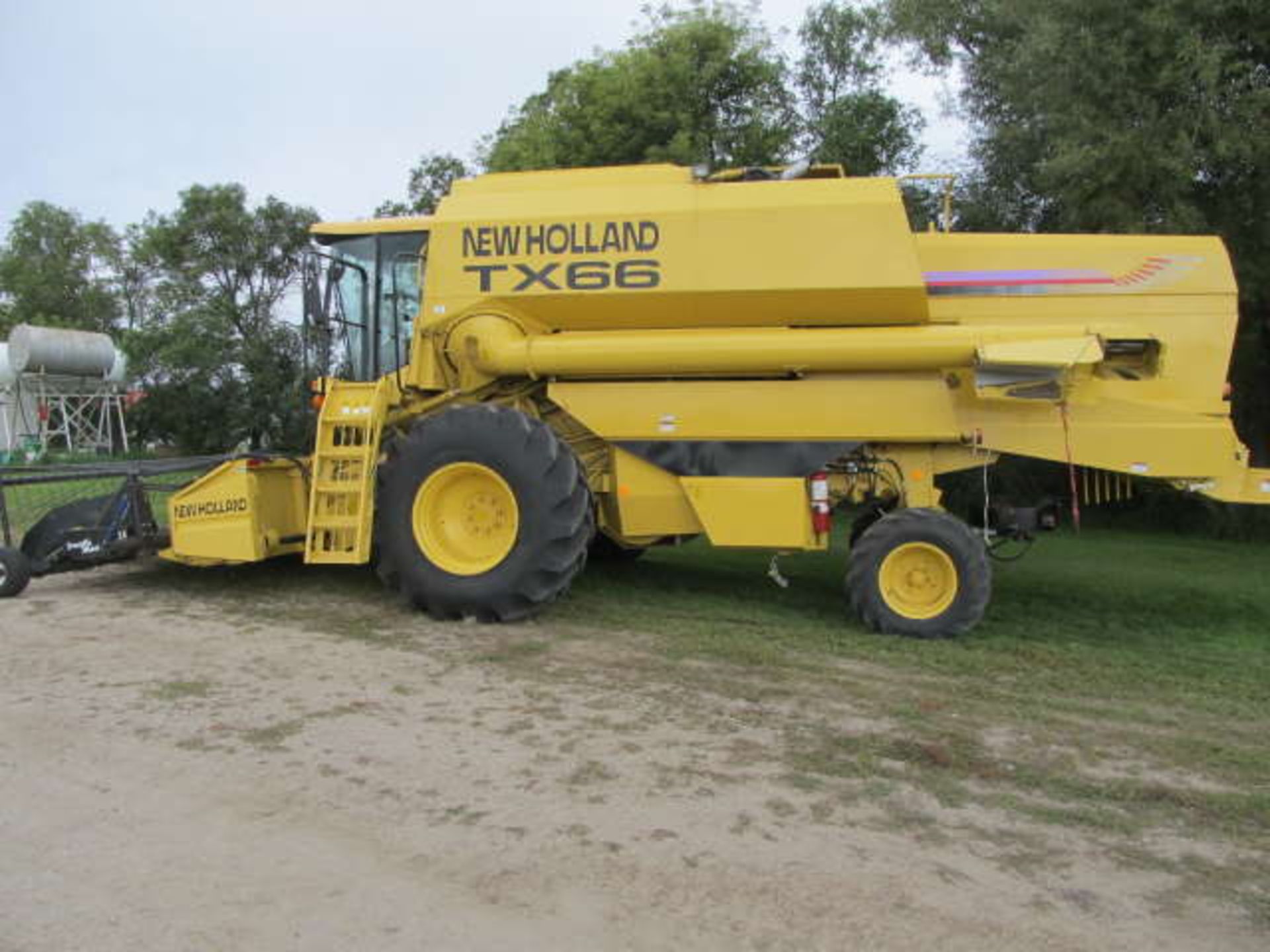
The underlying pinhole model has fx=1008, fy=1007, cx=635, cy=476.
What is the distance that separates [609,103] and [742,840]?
1477 cm

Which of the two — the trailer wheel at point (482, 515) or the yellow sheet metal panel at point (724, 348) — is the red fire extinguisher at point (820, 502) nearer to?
the yellow sheet metal panel at point (724, 348)

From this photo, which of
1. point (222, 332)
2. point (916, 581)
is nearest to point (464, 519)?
point (916, 581)

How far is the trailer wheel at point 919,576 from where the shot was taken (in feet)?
21.3

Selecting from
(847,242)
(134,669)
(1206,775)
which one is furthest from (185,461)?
(1206,775)

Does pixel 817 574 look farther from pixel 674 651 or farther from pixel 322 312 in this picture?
pixel 322 312

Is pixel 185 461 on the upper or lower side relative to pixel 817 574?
upper

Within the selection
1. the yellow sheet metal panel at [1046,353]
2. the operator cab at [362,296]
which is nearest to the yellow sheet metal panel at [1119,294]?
the yellow sheet metal panel at [1046,353]

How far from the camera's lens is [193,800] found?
387 cm

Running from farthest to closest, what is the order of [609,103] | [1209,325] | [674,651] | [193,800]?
[609,103]
[1209,325]
[674,651]
[193,800]

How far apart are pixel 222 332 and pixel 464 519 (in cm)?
1636

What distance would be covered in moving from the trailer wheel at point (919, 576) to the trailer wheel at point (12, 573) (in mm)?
6065

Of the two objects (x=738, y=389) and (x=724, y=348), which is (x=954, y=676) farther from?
(x=724, y=348)

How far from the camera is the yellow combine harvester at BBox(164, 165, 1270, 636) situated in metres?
6.61

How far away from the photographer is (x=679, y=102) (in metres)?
16.7
